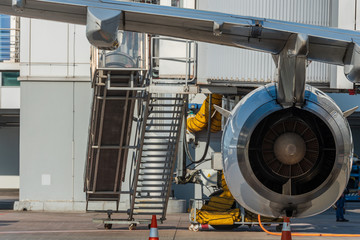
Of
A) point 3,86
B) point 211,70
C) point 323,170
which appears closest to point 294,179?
point 323,170

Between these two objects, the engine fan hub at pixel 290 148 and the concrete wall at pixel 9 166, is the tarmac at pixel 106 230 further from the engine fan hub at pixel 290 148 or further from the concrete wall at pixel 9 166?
the concrete wall at pixel 9 166

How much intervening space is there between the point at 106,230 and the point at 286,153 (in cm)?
1223

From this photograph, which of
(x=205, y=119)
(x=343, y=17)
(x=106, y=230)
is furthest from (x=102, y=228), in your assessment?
(x=343, y=17)

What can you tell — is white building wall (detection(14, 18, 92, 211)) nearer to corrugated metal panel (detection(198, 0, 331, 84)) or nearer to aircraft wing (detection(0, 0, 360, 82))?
corrugated metal panel (detection(198, 0, 331, 84))

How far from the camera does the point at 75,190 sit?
28.0m

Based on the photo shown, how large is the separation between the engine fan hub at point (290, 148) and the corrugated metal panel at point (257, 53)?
8401 mm

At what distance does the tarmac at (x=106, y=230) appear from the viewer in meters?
19.5

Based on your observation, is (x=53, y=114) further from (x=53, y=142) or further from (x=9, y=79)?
(x=9, y=79)

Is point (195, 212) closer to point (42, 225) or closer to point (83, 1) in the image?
point (42, 225)

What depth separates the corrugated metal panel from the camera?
17.9 metres

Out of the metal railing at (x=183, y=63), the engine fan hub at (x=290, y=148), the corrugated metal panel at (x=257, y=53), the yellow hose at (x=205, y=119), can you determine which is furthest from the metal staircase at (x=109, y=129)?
the engine fan hub at (x=290, y=148)

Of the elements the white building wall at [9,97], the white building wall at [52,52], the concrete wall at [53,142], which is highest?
the white building wall at [52,52]

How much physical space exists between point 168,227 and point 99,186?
2.58m

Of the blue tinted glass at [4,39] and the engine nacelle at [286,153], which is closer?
the engine nacelle at [286,153]
